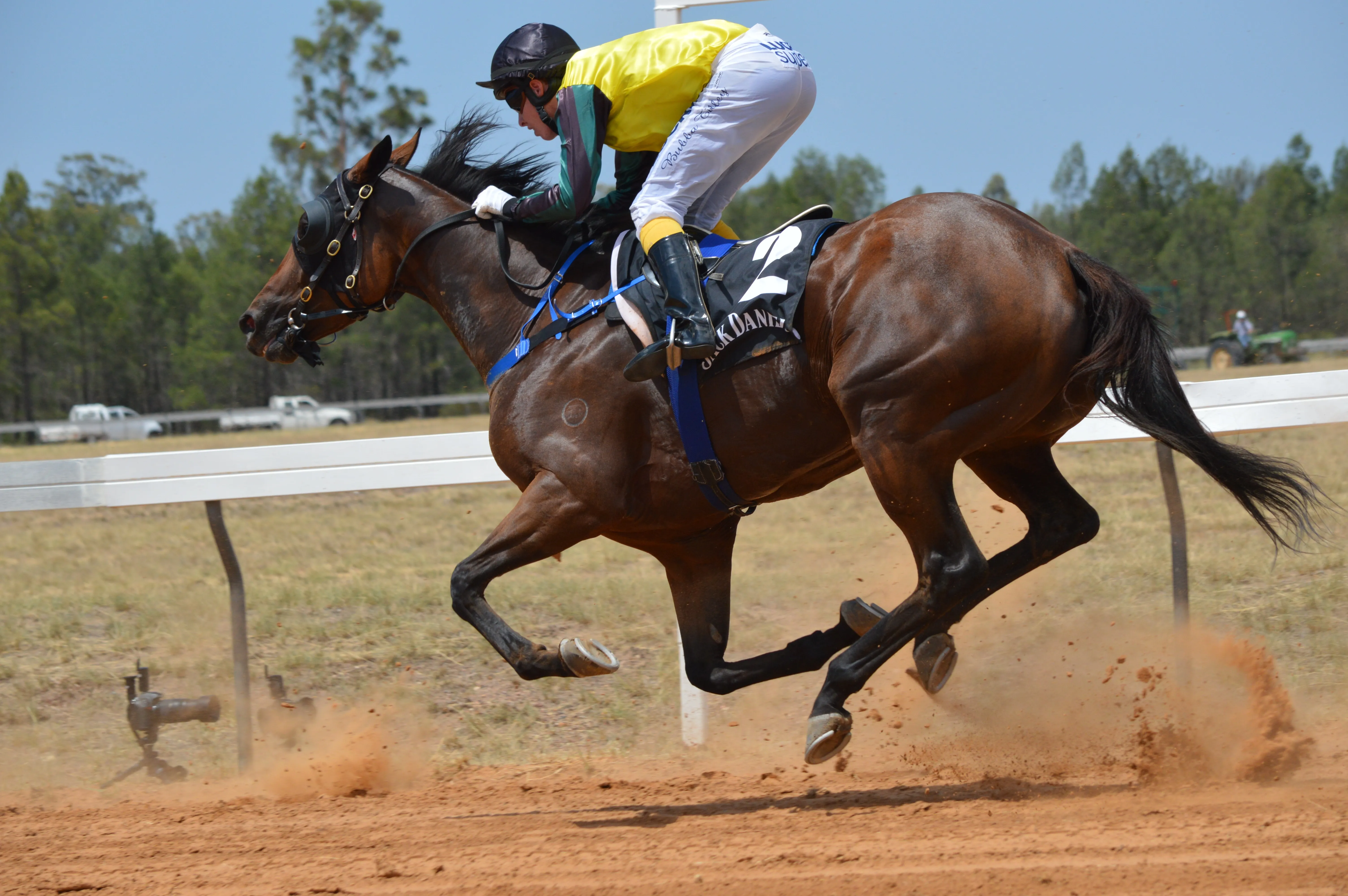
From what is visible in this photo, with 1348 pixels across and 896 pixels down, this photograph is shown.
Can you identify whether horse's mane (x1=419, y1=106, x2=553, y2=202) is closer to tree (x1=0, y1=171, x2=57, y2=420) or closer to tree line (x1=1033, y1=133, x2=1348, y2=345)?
tree line (x1=1033, y1=133, x2=1348, y2=345)

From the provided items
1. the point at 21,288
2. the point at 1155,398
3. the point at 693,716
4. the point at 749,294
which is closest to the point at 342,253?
the point at 749,294

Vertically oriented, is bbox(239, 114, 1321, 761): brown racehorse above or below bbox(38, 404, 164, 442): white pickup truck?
below

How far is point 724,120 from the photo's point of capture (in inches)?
151

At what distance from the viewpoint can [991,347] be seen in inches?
131

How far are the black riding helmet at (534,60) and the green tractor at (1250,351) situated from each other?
23.7 m

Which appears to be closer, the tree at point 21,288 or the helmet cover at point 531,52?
the helmet cover at point 531,52

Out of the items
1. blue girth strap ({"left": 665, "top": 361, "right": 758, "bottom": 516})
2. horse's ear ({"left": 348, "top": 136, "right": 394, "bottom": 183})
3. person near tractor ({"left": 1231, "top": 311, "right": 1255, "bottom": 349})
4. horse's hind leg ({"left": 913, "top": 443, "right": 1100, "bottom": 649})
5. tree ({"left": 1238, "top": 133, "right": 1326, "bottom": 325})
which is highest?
tree ({"left": 1238, "top": 133, "right": 1326, "bottom": 325})

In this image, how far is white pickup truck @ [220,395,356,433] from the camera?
1221 inches

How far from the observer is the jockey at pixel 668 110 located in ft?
12.4

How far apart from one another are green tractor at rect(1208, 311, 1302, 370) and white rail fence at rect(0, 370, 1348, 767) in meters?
23.4

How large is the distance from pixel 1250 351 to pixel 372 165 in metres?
27.5

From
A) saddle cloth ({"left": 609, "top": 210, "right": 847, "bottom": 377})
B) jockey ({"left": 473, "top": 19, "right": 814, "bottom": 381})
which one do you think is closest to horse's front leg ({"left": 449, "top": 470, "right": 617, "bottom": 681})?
jockey ({"left": 473, "top": 19, "right": 814, "bottom": 381})

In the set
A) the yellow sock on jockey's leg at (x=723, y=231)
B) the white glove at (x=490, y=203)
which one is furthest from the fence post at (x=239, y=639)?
the yellow sock on jockey's leg at (x=723, y=231)

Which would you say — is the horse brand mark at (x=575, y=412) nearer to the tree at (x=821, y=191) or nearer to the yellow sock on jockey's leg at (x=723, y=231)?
the yellow sock on jockey's leg at (x=723, y=231)
